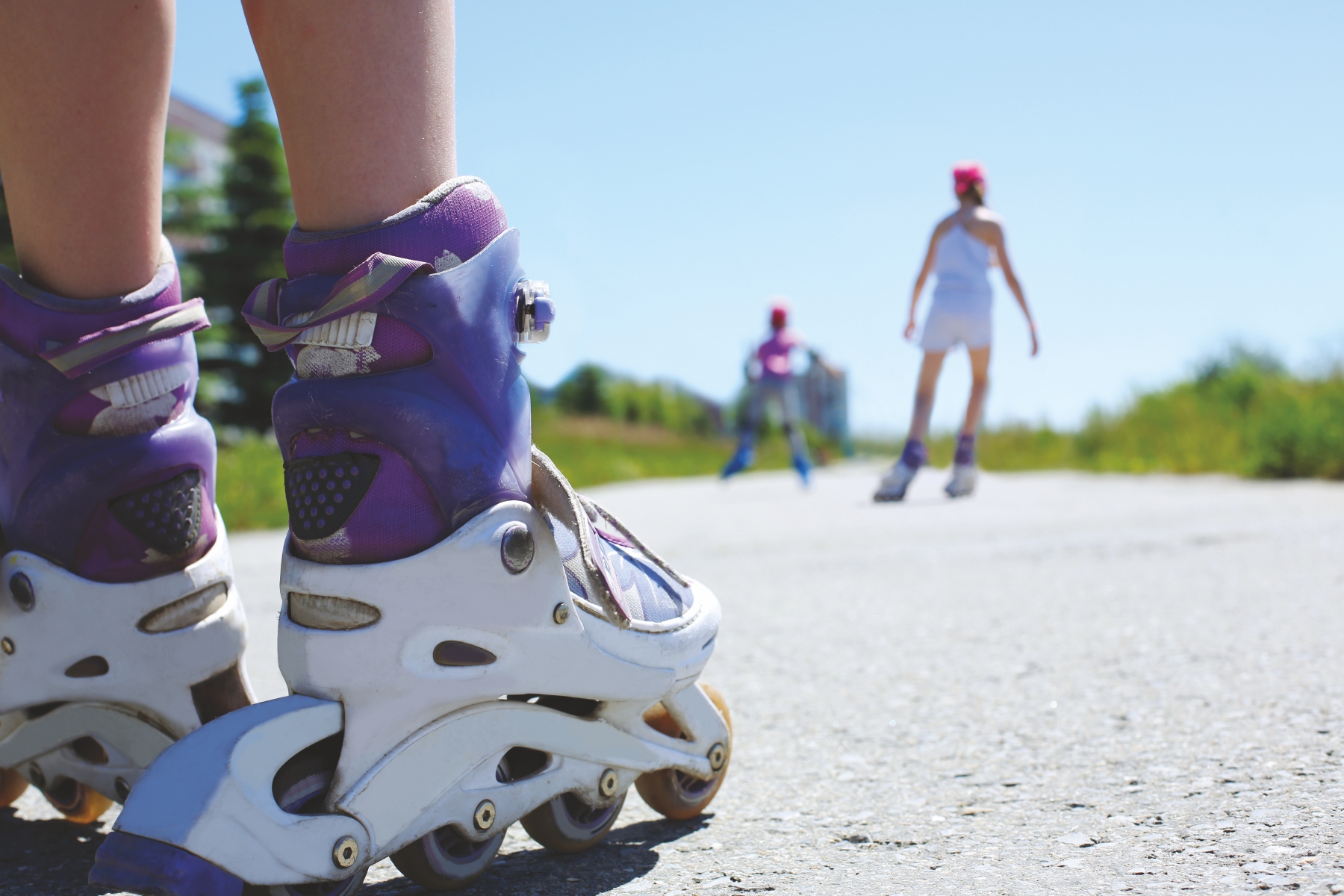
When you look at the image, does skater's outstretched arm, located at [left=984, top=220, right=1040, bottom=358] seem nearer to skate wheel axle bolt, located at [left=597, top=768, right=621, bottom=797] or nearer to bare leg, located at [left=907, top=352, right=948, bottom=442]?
bare leg, located at [left=907, top=352, right=948, bottom=442]

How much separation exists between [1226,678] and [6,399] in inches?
67.3

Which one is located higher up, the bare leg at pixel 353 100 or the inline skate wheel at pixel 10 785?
the bare leg at pixel 353 100

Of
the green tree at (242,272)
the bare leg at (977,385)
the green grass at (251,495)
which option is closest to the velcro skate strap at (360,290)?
the green grass at (251,495)

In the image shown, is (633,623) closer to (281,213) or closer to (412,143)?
(412,143)

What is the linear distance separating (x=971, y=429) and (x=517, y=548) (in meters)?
5.24

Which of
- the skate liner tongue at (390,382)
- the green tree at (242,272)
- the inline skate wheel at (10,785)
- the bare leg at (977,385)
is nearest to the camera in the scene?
the skate liner tongue at (390,382)

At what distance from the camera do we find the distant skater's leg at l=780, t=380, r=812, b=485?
28.8 ft

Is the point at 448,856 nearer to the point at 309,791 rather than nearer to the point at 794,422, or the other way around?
the point at 309,791

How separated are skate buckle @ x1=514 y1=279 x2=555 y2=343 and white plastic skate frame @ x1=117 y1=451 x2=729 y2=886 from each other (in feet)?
0.50

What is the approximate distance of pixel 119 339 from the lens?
119cm

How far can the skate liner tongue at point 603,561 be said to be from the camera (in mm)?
1052

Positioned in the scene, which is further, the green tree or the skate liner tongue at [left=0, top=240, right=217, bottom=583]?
the green tree

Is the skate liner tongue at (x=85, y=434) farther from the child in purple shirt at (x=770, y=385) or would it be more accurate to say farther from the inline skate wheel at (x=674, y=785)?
the child in purple shirt at (x=770, y=385)

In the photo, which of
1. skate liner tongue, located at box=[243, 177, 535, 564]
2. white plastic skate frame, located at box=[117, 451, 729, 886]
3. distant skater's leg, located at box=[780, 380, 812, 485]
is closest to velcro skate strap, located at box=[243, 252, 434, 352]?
skate liner tongue, located at box=[243, 177, 535, 564]
